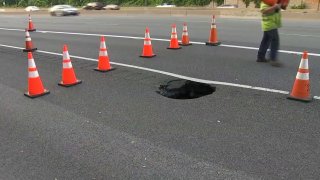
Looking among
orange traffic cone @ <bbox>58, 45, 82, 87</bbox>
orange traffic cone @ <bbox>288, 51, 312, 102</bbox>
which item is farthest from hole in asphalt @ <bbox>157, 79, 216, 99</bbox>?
orange traffic cone @ <bbox>58, 45, 82, 87</bbox>

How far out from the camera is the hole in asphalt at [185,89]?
6.17m

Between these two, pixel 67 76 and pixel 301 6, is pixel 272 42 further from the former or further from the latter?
pixel 301 6

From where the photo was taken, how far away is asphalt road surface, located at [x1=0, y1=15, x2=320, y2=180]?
11.7ft

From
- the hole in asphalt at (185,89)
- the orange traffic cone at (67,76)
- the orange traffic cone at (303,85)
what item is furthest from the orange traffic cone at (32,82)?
the orange traffic cone at (303,85)

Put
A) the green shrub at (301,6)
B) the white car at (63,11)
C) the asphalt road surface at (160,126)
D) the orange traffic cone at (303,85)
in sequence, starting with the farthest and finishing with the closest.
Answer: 1. the green shrub at (301,6)
2. the white car at (63,11)
3. the orange traffic cone at (303,85)
4. the asphalt road surface at (160,126)

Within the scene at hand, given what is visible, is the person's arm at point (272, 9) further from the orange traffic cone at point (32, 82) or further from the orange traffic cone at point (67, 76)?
the orange traffic cone at point (32, 82)

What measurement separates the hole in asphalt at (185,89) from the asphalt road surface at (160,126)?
0.69ft

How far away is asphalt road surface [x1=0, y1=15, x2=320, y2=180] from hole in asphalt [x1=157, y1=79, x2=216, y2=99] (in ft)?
0.69

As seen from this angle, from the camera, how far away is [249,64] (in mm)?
8062

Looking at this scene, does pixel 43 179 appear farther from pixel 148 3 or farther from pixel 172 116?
pixel 148 3

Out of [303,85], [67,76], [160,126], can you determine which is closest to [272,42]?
[303,85]

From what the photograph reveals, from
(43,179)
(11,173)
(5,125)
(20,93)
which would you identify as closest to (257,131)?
(43,179)

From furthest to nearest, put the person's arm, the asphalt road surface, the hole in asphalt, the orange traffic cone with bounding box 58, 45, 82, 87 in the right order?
the person's arm
the orange traffic cone with bounding box 58, 45, 82, 87
the hole in asphalt
the asphalt road surface

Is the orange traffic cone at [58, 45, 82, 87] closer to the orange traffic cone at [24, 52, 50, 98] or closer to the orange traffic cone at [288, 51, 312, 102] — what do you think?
the orange traffic cone at [24, 52, 50, 98]
